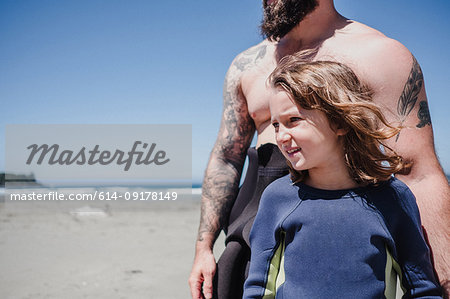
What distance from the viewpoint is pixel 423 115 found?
1440mm

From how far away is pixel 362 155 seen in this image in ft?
3.98

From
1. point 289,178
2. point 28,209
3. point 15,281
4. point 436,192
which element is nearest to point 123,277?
point 15,281

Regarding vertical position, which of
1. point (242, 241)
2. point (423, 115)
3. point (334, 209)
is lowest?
point (242, 241)

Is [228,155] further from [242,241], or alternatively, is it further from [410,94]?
[410,94]

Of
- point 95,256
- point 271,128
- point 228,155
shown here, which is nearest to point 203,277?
point 228,155

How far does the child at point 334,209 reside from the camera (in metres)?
1.11

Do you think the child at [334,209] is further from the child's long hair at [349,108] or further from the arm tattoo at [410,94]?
the arm tattoo at [410,94]

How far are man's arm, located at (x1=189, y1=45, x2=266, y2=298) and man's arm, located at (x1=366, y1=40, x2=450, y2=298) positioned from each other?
2.75 feet

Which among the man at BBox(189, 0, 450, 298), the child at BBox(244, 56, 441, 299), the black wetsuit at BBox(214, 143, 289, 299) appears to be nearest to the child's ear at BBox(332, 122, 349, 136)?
the child at BBox(244, 56, 441, 299)

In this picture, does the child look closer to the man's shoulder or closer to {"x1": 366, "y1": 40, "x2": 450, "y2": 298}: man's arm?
{"x1": 366, "y1": 40, "x2": 450, "y2": 298}: man's arm

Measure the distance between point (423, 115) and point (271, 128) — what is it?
0.69 metres

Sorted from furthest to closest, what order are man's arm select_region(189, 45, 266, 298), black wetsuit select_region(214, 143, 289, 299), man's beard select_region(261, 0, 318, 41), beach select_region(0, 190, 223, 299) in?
beach select_region(0, 190, 223, 299), man's arm select_region(189, 45, 266, 298), man's beard select_region(261, 0, 318, 41), black wetsuit select_region(214, 143, 289, 299)

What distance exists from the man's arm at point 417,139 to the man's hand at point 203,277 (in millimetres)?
1011

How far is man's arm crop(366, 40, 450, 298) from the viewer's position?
129 cm
